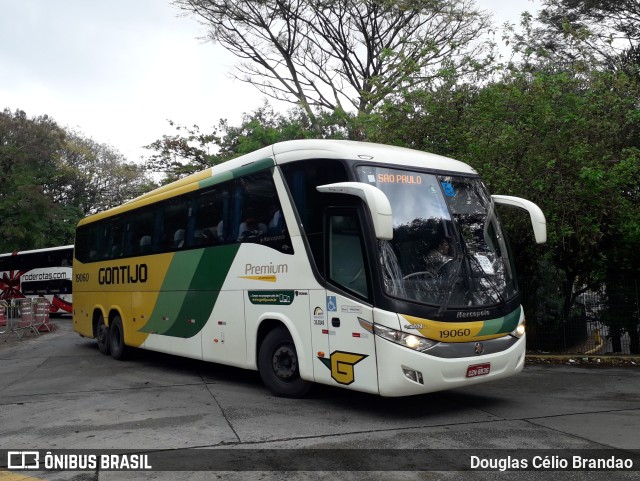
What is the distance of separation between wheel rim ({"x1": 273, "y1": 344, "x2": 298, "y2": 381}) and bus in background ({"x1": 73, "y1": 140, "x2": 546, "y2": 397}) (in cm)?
2

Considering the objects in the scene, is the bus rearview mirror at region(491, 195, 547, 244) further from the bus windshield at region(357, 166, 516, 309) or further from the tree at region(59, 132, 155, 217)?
the tree at region(59, 132, 155, 217)

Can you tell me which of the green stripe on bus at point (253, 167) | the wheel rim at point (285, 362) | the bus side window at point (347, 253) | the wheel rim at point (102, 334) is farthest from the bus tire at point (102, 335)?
the bus side window at point (347, 253)

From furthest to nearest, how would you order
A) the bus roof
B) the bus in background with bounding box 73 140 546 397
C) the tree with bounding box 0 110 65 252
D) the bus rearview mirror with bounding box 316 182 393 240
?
1. the tree with bounding box 0 110 65 252
2. the bus roof
3. the bus in background with bounding box 73 140 546 397
4. the bus rearview mirror with bounding box 316 182 393 240

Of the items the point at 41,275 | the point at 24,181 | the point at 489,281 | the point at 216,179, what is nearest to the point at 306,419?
the point at 489,281

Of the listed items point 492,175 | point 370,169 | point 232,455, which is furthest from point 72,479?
point 492,175

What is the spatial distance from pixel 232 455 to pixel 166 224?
6782 millimetres

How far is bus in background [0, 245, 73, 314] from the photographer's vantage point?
1168 inches

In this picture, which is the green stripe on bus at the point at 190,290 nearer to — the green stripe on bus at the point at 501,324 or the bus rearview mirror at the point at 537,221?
the green stripe on bus at the point at 501,324

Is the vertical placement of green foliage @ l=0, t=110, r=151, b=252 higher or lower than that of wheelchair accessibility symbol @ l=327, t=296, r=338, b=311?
higher

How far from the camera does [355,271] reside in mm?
7582

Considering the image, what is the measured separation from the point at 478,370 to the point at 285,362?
8.69ft

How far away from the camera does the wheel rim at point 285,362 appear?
8586 millimetres

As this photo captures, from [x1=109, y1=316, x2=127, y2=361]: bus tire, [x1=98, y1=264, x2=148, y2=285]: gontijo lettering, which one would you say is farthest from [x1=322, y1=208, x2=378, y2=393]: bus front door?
[x1=109, y1=316, x2=127, y2=361]: bus tire

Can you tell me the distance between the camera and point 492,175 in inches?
504
